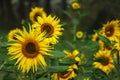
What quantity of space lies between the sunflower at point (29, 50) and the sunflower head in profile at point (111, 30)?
7.11 feet

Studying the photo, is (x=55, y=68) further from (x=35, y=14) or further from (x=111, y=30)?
(x=35, y=14)

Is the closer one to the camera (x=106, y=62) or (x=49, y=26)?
(x=49, y=26)

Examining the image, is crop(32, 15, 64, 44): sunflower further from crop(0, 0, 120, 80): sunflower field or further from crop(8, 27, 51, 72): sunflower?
crop(8, 27, 51, 72): sunflower

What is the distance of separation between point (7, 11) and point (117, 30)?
2200cm

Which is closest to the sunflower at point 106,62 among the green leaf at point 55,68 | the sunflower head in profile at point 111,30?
the sunflower head in profile at point 111,30

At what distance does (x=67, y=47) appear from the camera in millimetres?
7051

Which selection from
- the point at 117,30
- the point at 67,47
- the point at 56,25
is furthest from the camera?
the point at 67,47

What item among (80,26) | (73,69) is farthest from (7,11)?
(73,69)

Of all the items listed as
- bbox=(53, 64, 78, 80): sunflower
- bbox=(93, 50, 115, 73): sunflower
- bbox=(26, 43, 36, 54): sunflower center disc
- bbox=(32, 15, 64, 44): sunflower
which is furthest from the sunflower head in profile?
bbox=(26, 43, 36, 54): sunflower center disc

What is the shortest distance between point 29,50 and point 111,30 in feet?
8.04

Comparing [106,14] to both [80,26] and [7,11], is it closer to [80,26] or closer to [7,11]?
[80,26]

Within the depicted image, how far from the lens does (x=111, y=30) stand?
6543 mm

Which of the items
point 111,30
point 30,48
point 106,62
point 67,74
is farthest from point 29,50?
point 111,30

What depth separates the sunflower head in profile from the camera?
20.9 ft
